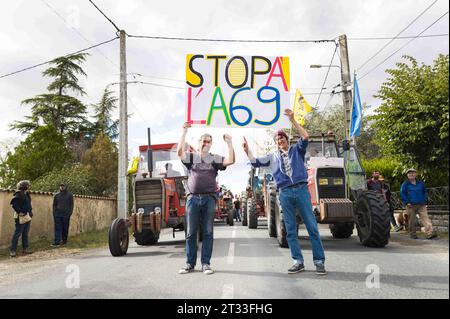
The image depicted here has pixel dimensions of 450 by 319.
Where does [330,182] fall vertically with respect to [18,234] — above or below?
above

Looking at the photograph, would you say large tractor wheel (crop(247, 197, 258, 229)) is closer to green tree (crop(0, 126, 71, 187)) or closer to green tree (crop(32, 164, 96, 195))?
green tree (crop(32, 164, 96, 195))

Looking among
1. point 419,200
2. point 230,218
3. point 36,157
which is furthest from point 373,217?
point 36,157

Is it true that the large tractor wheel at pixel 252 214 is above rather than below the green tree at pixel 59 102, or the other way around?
below

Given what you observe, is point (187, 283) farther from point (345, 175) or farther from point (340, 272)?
point (345, 175)

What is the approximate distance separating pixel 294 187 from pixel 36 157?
24613mm

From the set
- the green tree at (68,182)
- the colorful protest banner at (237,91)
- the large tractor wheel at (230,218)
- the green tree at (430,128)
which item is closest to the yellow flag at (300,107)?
the green tree at (430,128)

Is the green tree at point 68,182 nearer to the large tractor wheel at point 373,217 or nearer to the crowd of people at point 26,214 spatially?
the crowd of people at point 26,214

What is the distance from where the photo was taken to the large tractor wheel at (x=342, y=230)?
9.77 metres

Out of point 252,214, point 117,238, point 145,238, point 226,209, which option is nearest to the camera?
point 117,238

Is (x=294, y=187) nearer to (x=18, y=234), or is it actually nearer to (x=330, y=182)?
(x=330, y=182)

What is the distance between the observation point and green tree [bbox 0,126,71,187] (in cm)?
→ 2611

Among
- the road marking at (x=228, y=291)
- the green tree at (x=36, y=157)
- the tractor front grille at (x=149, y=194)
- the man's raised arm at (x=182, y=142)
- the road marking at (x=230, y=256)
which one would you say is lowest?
the road marking at (x=230, y=256)

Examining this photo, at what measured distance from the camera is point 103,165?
27797mm

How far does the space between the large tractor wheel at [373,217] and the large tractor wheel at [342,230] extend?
5.81 feet
